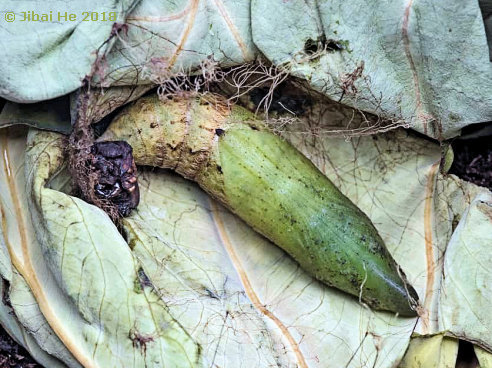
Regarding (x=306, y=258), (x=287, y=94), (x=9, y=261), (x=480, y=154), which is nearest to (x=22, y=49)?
(x=9, y=261)

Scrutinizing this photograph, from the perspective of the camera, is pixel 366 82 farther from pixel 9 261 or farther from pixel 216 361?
pixel 9 261

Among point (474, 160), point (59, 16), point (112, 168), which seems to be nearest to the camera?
point (59, 16)

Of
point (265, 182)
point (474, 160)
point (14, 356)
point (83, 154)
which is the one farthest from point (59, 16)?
point (474, 160)

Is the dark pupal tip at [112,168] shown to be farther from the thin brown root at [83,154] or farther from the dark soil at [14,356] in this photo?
the dark soil at [14,356]

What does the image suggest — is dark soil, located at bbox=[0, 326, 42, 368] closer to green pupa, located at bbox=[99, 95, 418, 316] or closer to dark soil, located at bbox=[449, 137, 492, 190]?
green pupa, located at bbox=[99, 95, 418, 316]

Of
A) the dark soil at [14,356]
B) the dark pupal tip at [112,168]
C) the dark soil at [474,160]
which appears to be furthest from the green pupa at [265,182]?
the dark soil at [14,356]

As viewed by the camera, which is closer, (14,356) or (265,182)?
(265,182)

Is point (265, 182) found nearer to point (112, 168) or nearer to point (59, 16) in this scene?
point (112, 168)

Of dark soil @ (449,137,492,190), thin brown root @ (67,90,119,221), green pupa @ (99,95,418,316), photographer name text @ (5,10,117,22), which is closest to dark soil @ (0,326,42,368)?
thin brown root @ (67,90,119,221)

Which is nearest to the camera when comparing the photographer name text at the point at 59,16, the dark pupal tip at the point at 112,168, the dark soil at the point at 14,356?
the photographer name text at the point at 59,16
